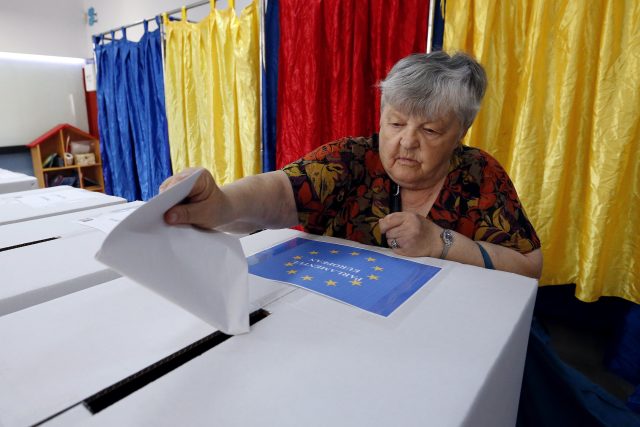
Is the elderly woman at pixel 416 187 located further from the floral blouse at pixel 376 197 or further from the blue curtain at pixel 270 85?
the blue curtain at pixel 270 85

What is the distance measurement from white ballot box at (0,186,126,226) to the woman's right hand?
2.69 ft

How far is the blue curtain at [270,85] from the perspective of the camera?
229 cm

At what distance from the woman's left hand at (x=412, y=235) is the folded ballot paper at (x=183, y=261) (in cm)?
35

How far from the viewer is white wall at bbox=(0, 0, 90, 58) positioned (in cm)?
382

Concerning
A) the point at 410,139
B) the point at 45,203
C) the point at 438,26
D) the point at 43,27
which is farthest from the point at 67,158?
the point at 410,139

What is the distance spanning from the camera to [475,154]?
102 cm

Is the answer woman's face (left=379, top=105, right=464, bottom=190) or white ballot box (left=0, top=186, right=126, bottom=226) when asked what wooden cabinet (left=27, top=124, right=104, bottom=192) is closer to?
white ballot box (left=0, top=186, right=126, bottom=226)

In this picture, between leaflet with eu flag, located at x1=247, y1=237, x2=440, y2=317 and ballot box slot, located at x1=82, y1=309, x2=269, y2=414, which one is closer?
ballot box slot, located at x1=82, y1=309, x2=269, y2=414

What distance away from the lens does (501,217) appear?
3.01 feet

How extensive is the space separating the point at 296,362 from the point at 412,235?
404mm

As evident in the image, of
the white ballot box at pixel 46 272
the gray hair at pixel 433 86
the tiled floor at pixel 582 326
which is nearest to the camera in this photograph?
the white ballot box at pixel 46 272

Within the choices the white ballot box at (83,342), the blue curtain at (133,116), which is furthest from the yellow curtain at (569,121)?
the blue curtain at (133,116)

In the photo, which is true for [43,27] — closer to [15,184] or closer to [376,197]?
[15,184]

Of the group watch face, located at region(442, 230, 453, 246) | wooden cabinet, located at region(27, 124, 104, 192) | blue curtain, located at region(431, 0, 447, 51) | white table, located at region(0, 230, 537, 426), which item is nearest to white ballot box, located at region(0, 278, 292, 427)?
white table, located at region(0, 230, 537, 426)
